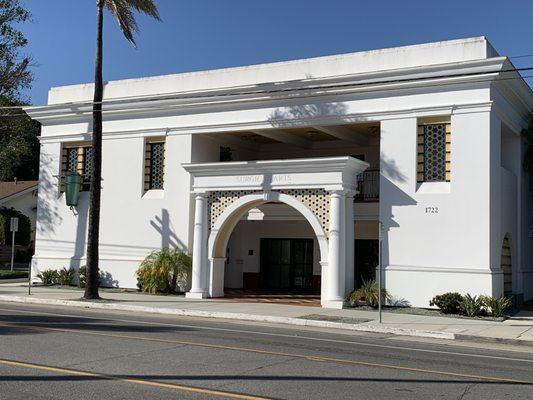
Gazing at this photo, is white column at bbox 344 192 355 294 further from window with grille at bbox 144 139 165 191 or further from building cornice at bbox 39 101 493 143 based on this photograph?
window with grille at bbox 144 139 165 191

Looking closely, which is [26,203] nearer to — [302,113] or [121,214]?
[121,214]

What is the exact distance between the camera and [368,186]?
24266 millimetres

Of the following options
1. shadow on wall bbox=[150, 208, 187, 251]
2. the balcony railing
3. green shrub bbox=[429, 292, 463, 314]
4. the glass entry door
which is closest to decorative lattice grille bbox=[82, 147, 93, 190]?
shadow on wall bbox=[150, 208, 187, 251]

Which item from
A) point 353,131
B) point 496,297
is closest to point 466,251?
point 496,297

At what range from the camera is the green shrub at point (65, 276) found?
88.5 ft

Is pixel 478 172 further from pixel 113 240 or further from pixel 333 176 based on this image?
pixel 113 240

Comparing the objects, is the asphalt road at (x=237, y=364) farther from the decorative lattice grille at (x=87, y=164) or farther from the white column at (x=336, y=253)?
the decorative lattice grille at (x=87, y=164)

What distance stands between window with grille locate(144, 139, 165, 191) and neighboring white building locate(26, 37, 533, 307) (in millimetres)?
51

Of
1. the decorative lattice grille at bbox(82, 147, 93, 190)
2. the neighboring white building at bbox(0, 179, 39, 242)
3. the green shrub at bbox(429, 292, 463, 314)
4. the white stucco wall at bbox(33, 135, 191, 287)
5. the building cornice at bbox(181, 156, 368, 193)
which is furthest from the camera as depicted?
the neighboring white building at bbox(0, 179, 39, 242)

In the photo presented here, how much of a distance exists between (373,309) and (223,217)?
624 cm

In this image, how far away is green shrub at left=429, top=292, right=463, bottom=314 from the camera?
1945 cm

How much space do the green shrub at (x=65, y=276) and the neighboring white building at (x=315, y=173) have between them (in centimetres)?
41

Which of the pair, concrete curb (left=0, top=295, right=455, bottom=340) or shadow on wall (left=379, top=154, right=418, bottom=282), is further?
shadow on wall (left=379, top=154, right=418, bottom=282)

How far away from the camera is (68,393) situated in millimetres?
7523
